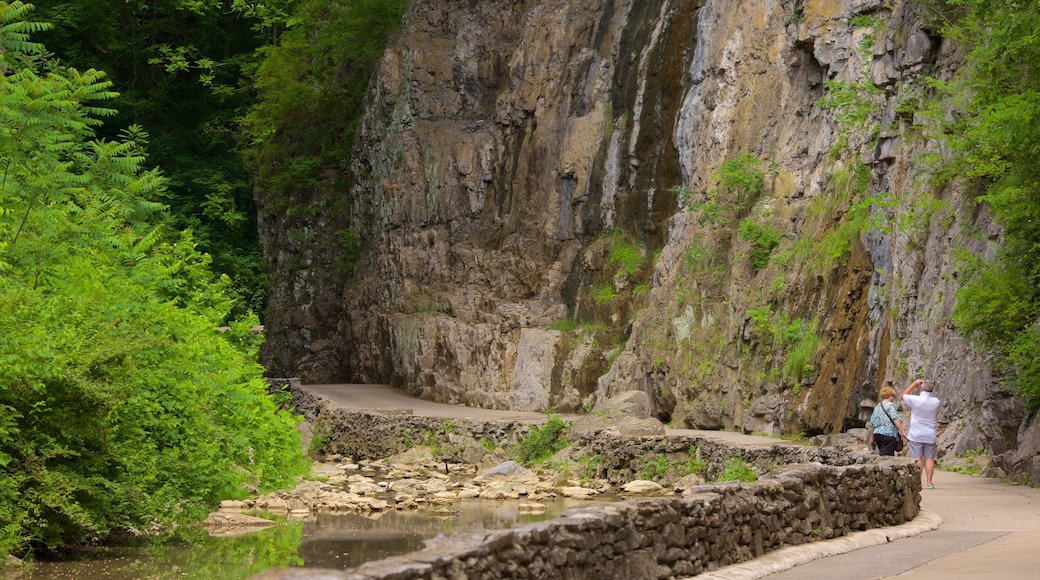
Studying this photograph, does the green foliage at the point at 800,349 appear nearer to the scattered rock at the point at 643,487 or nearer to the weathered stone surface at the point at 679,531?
the scattered rock at the point at 643,487

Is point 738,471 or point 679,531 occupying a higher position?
point 679,531

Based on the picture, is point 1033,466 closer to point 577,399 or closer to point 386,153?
point 577,399

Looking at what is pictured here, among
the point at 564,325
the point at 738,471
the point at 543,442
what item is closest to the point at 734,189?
the point at 564,325

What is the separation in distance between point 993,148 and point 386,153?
3167 cm

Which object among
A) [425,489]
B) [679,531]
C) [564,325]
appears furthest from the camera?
[564,325]

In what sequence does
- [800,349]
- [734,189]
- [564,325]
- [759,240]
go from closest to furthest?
[800,349], [759,240], [734,189], [564,325]

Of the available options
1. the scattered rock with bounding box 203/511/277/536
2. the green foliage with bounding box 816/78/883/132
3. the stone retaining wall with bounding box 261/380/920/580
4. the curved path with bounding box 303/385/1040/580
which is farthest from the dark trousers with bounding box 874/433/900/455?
the green foliage with bounding box 816/78/883/132

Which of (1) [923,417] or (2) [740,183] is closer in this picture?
(1) [923,417]

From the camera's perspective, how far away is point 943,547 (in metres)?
12.3

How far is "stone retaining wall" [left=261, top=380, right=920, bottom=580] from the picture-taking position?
8.52m

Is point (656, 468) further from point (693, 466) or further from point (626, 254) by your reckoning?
point (626, 254)

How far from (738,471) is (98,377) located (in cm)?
1162

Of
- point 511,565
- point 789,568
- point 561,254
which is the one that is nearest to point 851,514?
point 789,568

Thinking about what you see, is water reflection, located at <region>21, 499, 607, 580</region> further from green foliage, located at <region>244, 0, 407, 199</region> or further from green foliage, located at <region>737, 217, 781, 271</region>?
green foliage, located at <region>244, 0, 407, 199</region>
